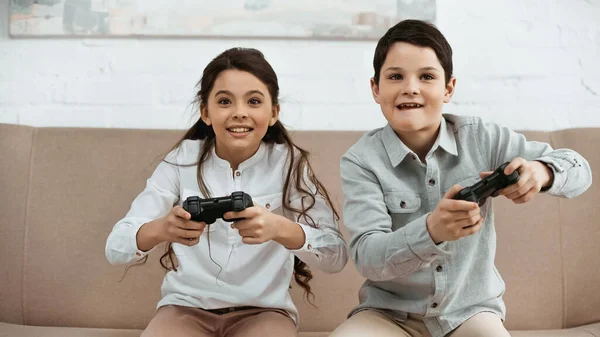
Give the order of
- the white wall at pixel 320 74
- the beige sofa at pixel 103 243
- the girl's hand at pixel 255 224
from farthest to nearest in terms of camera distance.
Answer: the white wall at pixel 320 74 < the beige sofa at pixel 103 243 < the girl's hand at pixel 255 224

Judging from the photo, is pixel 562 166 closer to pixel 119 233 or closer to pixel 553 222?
pixel 553 222

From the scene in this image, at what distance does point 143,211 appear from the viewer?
150 cm

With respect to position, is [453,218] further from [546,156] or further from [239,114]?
[239,114]

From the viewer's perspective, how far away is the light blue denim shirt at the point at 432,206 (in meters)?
1.33

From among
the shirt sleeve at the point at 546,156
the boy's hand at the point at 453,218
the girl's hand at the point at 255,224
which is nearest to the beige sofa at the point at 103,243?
the shirt sleeve at the point at 546,156

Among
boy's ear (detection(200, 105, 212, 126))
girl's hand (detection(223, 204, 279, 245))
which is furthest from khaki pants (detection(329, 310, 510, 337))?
boy's ear (detection(200, 105, 212, 126))

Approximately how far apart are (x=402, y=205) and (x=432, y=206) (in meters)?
0.06

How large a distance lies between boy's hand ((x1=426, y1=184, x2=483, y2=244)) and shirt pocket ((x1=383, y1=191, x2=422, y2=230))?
185 mm

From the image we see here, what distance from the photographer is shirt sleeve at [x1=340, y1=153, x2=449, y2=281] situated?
1231 millimetres

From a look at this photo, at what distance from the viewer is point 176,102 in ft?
6.55

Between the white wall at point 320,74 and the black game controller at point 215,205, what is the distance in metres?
0.79

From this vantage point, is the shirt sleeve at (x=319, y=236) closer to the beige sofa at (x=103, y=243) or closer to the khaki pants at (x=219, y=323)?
the khaki pants at (x=219, y=323)

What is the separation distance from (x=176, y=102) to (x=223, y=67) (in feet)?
1.71

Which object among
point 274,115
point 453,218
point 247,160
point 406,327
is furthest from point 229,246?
point 453,218
